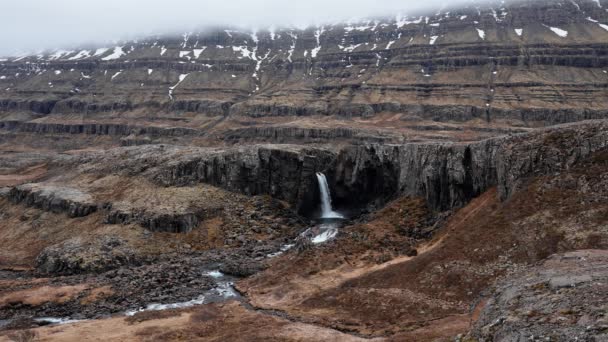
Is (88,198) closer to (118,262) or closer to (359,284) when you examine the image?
(118,262)

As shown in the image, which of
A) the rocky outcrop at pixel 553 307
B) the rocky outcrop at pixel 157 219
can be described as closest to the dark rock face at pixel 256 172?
the rocky outcrop at pixel 157 219

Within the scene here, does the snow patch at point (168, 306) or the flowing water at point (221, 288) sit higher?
the snow patch at point (168, 306)

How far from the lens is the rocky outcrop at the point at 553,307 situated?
21812mm

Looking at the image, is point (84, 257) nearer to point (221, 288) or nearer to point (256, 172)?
point (221, 288)

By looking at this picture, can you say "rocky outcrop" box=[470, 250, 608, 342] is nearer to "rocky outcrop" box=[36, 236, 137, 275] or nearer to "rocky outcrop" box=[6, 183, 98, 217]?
"rocky outcrop" box=[36, 236, 137, 275]

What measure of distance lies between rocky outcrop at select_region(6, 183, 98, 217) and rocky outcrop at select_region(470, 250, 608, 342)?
251 ft

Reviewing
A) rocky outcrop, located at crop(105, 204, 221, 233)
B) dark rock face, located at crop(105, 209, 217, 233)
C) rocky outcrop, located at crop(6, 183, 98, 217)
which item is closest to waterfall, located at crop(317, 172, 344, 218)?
rocky outcrop, located at crop(105, 204, 221, 233)

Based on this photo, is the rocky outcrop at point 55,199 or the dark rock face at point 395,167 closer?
the dark rock face at point 395,167

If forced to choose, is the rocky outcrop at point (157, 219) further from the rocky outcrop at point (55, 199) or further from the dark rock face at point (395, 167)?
the dark rock face at point (395, 167)

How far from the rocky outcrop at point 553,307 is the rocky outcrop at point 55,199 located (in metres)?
76.5

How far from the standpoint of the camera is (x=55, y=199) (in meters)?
91.7

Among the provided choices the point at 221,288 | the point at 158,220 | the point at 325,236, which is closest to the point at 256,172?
the point at 158,220

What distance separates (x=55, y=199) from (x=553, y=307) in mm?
89175

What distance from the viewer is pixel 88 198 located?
91438 mm
